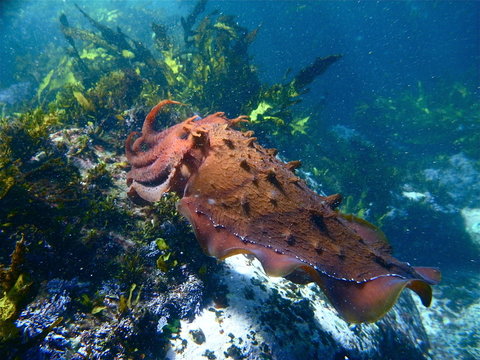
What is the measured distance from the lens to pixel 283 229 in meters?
2.31

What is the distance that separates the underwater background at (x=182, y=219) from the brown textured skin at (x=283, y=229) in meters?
0.79

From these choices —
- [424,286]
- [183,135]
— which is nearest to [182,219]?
[183,135]

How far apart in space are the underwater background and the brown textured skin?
2.58 ft

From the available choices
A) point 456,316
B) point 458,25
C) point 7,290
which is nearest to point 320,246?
point 7,290

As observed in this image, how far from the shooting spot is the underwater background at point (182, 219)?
2.27 m

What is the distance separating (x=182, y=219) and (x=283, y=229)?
1409 mm

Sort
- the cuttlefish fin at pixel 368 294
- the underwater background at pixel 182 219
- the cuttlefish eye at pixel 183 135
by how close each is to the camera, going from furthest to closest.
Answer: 1. the cuttlefish eye at pixel 183 135
2. the underwater background at pixel 182 219
3. the cuttlefish fin at pixel 368 294

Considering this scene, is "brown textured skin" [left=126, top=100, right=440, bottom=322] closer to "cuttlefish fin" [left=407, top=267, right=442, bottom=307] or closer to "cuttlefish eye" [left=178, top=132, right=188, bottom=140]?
"cuttlefish fin" [left=407, top=267, right=442, bottom=307]

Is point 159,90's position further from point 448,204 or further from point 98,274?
point 448,204

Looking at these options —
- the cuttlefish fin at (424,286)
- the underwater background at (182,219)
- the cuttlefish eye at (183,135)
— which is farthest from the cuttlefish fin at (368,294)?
the cuttlefish eye at (183,135)

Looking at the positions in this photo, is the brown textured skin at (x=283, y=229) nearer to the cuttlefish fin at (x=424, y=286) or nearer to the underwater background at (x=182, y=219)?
the cuttlefish fin at (x=424, y=286)

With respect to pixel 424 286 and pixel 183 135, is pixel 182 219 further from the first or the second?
pixel 424 286

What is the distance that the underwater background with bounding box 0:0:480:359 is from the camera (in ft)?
7.44

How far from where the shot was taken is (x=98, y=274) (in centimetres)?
251
